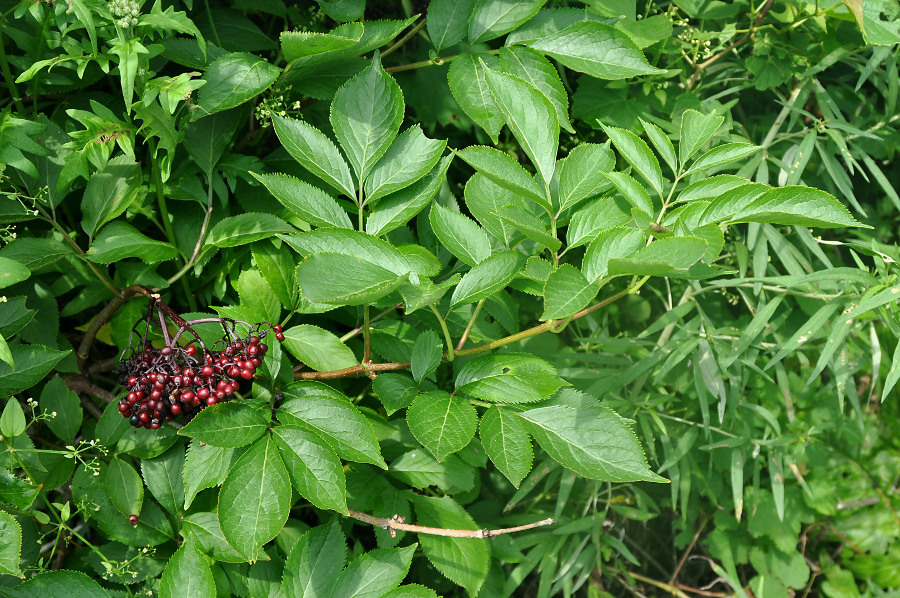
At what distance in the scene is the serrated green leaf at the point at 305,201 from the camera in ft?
2.85

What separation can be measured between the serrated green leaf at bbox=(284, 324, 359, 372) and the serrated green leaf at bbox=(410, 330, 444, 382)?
4.2 inches

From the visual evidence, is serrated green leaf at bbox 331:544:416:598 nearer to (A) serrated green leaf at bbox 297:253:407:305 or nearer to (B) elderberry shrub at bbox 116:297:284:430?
(B) elderberry shrub at bbox 116:297:284:430

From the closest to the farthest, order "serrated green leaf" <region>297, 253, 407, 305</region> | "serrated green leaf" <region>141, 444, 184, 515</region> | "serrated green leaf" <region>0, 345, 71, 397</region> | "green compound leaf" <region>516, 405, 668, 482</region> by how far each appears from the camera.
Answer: "serrated green leaf" <region>297, 253, 407, 305</region> → "green compound leaf" <region>516, 405, 668, 482</region> → "serrated green leaf" <region>0, 345, 71, 397</region> → "serrated green leaf" <region>141, 444, 184, 515</region>


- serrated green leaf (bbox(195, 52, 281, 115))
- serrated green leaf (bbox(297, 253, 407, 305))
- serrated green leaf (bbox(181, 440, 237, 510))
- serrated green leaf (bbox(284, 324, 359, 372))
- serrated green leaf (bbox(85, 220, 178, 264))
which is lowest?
serrated green leaf (bbox(181, 440, 237, 510))

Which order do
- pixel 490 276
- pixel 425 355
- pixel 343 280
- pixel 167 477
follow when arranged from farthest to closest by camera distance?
pixel 167 477, pixel 425 355, pixel 490 276, pixel 343 280

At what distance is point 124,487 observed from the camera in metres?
0.97

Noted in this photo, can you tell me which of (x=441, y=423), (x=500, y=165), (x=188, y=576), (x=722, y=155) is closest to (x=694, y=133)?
(x=722, y=155)

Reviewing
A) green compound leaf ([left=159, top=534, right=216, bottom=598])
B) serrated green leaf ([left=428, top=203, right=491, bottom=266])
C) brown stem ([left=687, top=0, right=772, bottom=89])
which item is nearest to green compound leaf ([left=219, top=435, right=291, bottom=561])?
green compound leaf ([left=159, top=534, right=216, bottom=598])

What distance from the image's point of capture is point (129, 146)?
33.4 inches

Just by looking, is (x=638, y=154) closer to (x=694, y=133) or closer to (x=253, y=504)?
(x=694, y=133)

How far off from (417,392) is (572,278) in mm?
310

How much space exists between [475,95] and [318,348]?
0.47 meters

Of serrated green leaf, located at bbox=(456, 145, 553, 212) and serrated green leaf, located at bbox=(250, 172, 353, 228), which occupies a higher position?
serrated green leaf, located at bbox=(456, 145, 553, 212)

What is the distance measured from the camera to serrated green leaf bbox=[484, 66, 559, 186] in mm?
828
